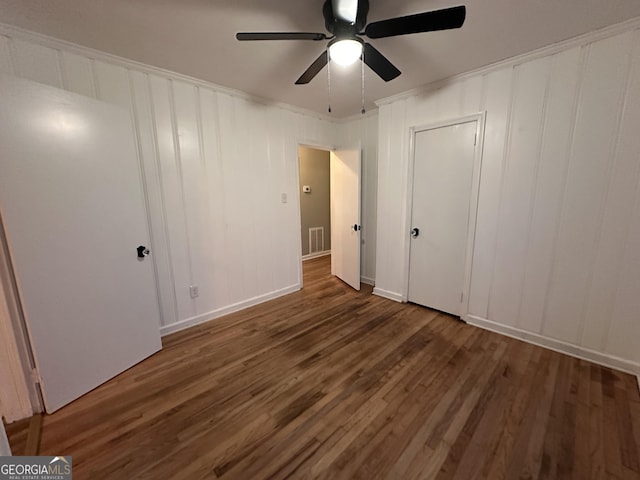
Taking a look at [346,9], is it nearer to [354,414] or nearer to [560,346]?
[354,414]

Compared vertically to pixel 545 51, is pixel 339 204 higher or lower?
lower

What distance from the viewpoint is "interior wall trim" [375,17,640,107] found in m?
1.74

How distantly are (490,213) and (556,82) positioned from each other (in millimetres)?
1093

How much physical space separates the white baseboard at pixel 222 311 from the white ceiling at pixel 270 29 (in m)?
2.39

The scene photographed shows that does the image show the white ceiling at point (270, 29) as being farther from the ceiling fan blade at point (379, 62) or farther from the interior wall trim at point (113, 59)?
the ceiling fan blade at point (379, 62)

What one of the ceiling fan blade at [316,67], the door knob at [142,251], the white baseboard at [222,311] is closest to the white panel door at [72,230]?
the door knob at [142,251]

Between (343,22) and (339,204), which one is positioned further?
(339,204)

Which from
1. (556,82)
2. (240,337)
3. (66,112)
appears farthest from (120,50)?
(556,82)

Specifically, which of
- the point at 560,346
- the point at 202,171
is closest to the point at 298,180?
the point at 202,171

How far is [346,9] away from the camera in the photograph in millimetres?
1319

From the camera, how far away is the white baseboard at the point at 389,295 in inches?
127

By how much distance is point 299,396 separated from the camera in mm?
1751

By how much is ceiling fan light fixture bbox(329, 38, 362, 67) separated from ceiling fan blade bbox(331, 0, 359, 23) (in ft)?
0.31

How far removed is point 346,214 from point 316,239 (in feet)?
6.21
